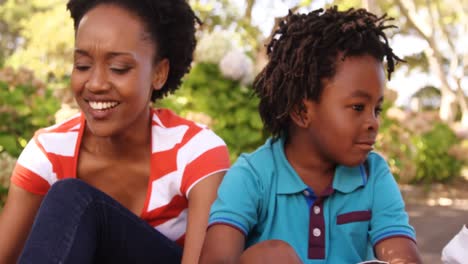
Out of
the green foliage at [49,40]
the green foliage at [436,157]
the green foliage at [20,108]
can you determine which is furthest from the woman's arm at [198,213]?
the green foliage at [49,40]

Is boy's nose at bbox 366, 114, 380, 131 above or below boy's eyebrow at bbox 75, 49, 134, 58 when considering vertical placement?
below

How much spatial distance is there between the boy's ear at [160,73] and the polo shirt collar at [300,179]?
0.53 metres

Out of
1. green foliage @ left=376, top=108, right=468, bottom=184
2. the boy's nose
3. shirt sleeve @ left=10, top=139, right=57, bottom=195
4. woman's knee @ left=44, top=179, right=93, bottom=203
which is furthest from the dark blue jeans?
green foliage @ left=376, top=108, right=468, bottom=184

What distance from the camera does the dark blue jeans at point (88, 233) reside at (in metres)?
1.54

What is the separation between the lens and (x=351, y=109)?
5.29ft

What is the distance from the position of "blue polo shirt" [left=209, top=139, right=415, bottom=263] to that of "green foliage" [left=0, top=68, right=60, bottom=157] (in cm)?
172

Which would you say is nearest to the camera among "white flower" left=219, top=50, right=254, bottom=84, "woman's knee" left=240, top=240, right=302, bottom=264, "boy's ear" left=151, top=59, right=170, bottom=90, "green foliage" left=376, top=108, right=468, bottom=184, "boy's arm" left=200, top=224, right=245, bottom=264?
"woman's knee" left=240, top=240, right=302, bottom=264

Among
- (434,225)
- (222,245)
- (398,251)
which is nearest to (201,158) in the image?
(222,245)


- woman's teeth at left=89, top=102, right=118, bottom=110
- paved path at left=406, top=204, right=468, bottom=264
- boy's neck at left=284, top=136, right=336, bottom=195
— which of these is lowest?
paved path at left=406, top=204, right=468, bottom=264

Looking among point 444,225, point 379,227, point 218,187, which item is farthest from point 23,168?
point 444,225

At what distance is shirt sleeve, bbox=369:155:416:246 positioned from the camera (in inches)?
63.2

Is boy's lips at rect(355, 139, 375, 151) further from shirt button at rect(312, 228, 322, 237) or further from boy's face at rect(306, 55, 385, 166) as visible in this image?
shirt button at rect(312, 228, 322, 237)

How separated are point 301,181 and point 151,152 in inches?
20.7

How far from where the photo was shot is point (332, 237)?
164 centimetres
